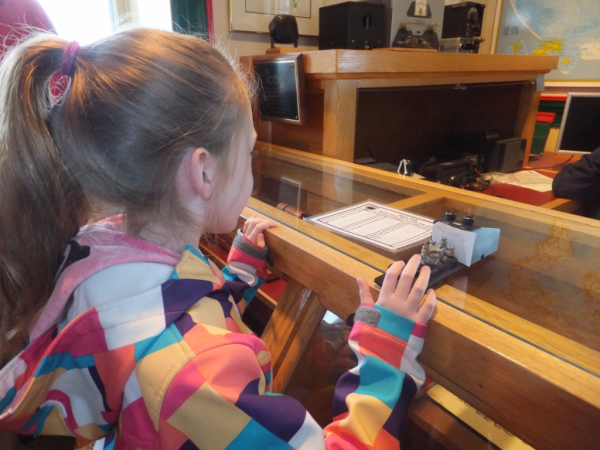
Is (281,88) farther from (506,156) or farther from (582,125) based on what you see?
(582,125)

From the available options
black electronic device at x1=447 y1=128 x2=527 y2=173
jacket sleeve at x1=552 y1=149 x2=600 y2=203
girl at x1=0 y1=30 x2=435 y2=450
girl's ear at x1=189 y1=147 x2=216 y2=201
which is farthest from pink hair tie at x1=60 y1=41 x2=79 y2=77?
black electronic device at x1=447 y1=128 x2=527 y2=173

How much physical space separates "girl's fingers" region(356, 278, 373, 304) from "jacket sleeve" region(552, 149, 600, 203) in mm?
1076

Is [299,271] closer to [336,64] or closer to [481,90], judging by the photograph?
[336,64]

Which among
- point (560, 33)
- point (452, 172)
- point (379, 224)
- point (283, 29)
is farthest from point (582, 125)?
point (379, 224)

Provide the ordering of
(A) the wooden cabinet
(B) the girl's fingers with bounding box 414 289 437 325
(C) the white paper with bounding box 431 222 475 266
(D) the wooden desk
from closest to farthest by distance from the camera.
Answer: (D) the wooden desk, (B) the girl's fingers with bounding box 414 289 437 325, (C) the white paper with bounding box 431 222 475 266, (A) the wooden cabinet

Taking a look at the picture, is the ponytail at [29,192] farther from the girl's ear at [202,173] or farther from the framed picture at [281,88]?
the framed picture at [281,88]

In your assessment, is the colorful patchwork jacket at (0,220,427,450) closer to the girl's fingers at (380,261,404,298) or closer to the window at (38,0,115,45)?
the girl's fingers at (380,261,404,298)

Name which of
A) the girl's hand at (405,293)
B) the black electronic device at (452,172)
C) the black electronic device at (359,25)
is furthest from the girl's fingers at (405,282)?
the black electronic device at (359,25)

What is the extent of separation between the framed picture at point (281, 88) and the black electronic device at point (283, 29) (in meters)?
0.17

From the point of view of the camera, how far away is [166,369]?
1.38 ft

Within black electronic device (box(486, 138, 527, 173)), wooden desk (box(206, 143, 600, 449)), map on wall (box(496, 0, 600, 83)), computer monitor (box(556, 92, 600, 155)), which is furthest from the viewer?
map on wall (box(496, 0, 600, 83))

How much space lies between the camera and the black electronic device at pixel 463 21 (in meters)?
1.82

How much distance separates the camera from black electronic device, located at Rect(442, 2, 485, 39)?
182 cm

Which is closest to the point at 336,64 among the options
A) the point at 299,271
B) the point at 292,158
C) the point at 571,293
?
the point at 292,158
